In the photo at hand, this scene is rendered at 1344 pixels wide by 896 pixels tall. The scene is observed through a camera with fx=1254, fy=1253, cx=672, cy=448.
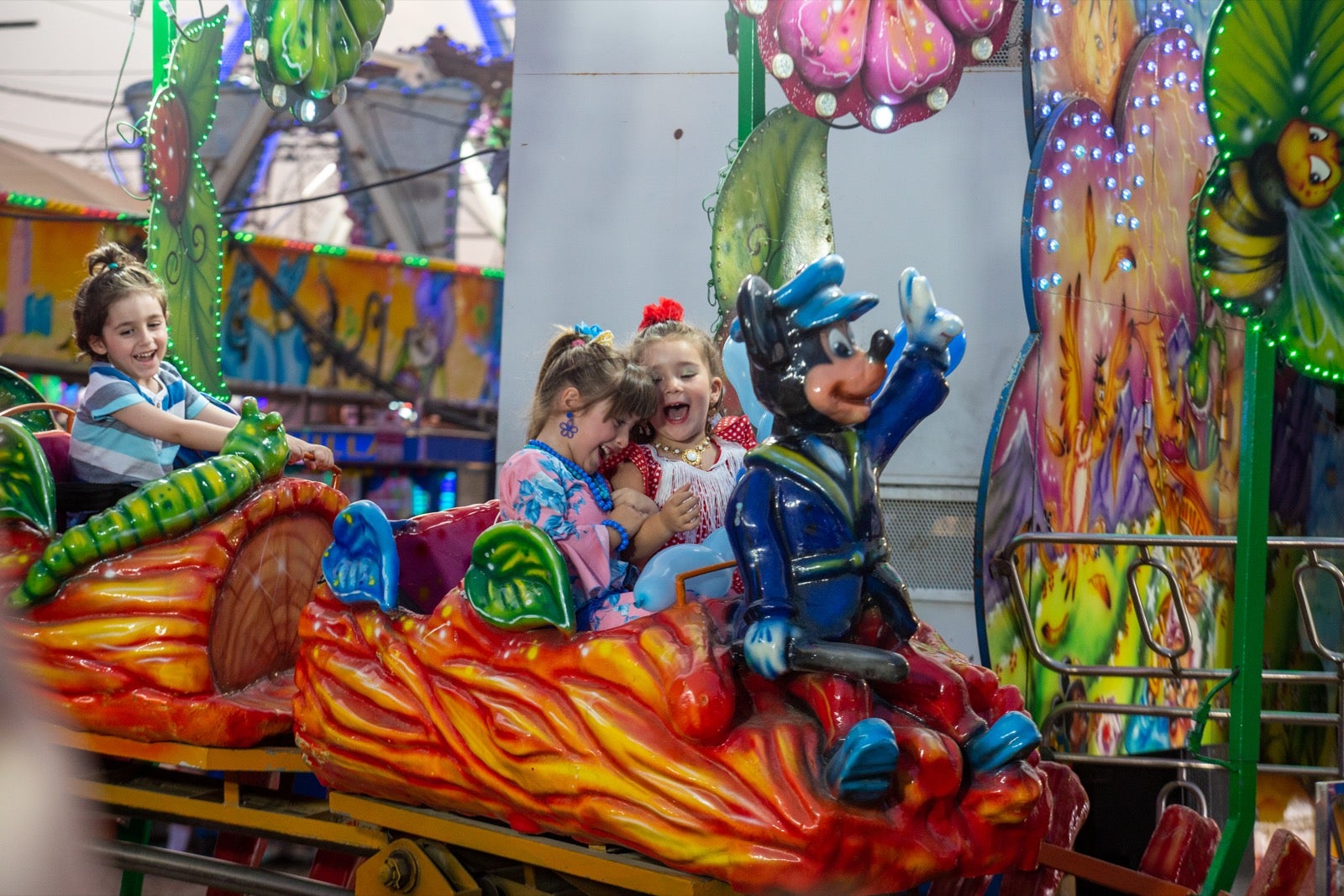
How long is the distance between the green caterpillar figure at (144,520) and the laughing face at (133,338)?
50 centimetres

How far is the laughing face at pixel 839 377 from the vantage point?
5.28ft

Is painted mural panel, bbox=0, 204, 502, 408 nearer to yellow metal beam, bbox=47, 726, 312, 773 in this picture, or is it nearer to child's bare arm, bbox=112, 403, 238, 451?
child's bare arm, bbox=112, 403, 238, 451

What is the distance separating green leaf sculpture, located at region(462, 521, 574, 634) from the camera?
1673 millimetres

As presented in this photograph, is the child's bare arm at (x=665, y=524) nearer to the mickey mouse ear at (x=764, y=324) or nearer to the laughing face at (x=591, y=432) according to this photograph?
the laughing face at (x=591, y=432)

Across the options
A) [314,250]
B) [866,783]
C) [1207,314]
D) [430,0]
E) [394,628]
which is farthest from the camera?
[314,250]

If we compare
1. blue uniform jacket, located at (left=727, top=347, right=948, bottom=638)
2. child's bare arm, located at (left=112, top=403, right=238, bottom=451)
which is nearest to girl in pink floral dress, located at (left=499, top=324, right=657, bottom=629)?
blue uniform jacket, located at (left=727, top=347, right=948, bottom=638)

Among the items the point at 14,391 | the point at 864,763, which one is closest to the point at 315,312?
the point at 14,391

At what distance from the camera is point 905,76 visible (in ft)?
9.81

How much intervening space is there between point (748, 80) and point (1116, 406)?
135 centimetres

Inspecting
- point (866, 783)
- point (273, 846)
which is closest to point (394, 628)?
point (866, 783)

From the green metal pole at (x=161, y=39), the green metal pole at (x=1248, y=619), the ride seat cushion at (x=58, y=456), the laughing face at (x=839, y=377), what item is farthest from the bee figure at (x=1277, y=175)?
the green metal pole at (x=161, y=39)

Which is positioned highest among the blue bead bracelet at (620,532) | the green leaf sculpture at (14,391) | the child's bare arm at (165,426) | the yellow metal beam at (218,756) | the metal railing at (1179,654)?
the green leaf sculpture at (14,391)

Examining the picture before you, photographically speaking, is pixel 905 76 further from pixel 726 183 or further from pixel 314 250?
pixel 314 250

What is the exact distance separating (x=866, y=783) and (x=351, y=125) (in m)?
8.66
